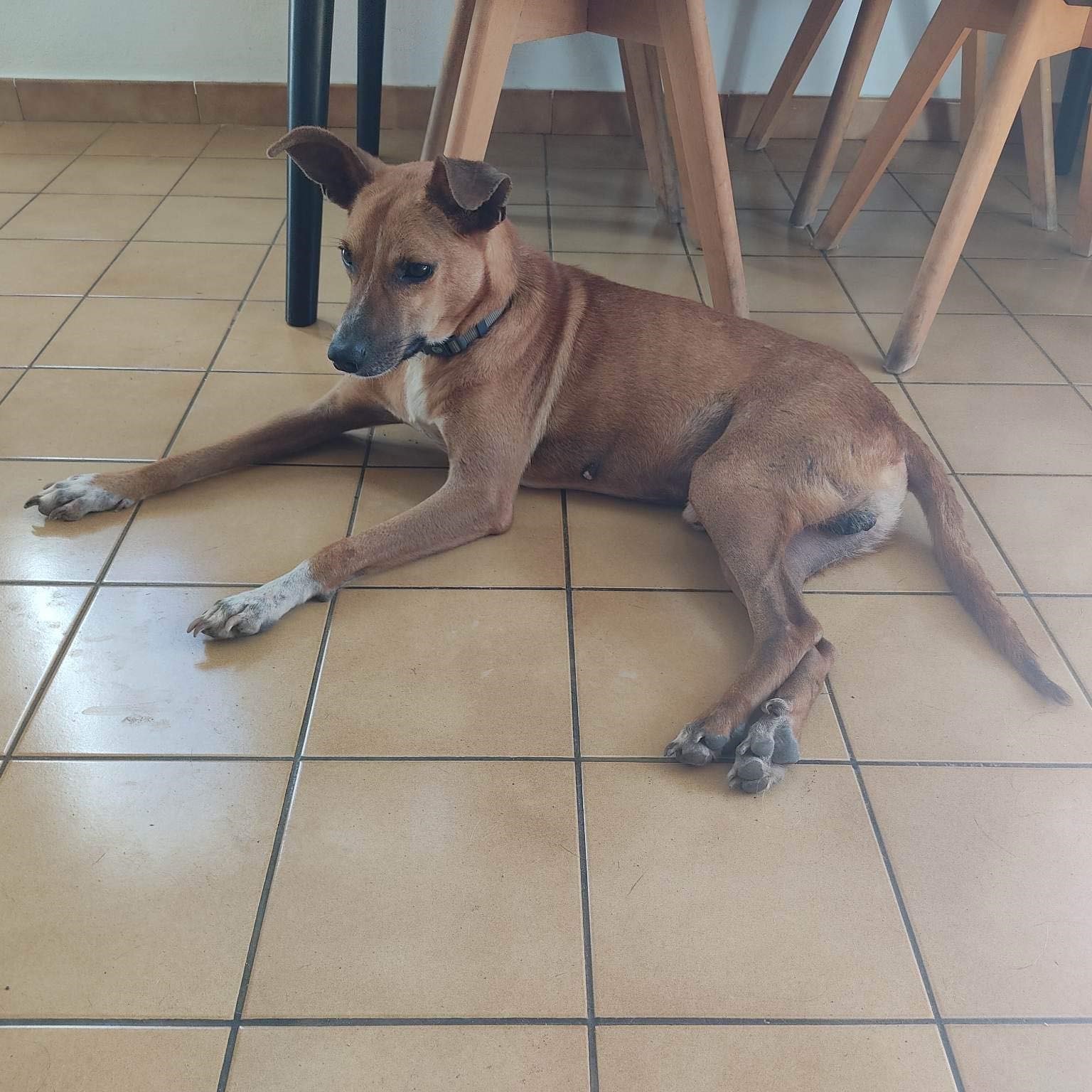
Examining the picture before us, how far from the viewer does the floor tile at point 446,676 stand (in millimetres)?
1679

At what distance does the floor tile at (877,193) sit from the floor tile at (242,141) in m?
2.06

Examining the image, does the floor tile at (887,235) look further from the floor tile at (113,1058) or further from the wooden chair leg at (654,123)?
the floor tile at (113,1058)

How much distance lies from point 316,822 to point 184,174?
121 inches

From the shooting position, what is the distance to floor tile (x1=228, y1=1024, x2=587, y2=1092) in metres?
1.24

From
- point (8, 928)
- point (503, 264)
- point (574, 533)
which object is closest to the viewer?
point (8, 928)

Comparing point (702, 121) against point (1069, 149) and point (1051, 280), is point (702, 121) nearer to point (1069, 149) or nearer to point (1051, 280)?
point (1051, 280)

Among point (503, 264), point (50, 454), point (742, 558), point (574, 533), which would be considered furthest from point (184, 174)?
point (742, 558)

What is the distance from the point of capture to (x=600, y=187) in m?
3.84

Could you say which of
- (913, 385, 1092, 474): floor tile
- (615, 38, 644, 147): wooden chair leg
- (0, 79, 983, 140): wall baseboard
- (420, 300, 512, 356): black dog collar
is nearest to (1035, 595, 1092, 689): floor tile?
(913, 385, 1092, 474): floor tile

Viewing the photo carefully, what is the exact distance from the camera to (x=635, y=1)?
2.61 metres

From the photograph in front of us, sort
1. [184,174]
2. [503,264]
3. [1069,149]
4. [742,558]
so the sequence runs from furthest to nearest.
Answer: [1069,149], [184,174], [503,264], [742,558]

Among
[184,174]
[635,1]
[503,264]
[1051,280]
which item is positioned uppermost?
[635,1]

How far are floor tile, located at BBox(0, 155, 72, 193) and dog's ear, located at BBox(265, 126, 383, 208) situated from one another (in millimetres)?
2171

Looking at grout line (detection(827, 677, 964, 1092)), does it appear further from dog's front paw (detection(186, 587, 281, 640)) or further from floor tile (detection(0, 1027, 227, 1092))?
dog's front paw (detection(186, 587, 281, 640))
